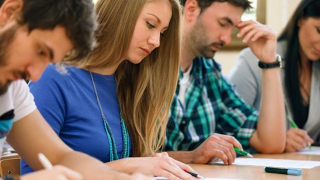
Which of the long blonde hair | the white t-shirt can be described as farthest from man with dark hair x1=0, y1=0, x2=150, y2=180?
the long blonde hair

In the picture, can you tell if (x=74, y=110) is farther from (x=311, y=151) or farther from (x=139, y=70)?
(x=311, y=151)

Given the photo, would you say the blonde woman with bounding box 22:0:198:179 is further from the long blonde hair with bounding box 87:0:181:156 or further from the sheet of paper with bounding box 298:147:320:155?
the sheet of paper with bounding box 298:147:320:155

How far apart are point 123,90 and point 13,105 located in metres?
0.60

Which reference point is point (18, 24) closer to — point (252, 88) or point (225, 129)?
point (225, 129)

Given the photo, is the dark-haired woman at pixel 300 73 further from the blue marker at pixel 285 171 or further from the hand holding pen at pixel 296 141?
the blue marker at pixel 285 171

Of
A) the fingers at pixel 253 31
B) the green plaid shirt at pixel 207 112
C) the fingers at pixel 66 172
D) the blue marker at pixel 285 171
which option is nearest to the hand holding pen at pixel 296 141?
the green plaid shirt at pixel 207 112

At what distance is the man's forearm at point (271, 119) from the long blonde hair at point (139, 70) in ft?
2.06

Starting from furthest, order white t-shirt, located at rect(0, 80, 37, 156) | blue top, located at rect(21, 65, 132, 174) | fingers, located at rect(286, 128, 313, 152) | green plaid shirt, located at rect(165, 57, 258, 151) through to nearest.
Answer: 1. fingers, located at rect(286, 128, 313, 152)
2. green plaid shirt, located at rect(165, 57, 258, 151)
3. blue top, located at rect(21, 65, 132, 174)
4. white t-shirt, located at rect(0, 80, 37, 156)

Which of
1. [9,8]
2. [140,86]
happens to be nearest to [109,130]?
[140,86]

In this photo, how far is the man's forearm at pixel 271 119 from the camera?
2387mm

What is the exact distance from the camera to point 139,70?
190cm

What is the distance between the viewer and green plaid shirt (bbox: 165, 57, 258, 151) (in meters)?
2.34

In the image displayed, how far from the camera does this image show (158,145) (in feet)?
6.34

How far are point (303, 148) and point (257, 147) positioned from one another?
9.9 inches
